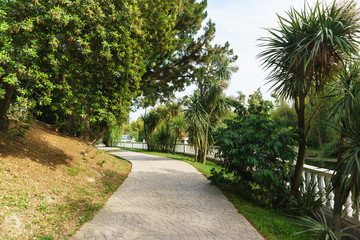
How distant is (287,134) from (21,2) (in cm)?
658

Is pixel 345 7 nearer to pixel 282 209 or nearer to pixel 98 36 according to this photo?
pixel 282 209

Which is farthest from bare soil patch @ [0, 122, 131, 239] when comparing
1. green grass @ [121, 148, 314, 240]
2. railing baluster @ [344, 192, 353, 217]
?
railing baluster @ [344, 192, 353, 217]

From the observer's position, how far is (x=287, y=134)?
5.07 m

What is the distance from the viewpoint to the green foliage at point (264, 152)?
4980mm

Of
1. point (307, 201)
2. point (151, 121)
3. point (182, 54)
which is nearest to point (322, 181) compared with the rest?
point (307, 201)

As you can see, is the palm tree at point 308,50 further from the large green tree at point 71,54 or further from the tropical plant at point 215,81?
the tropical plant at point 215,81

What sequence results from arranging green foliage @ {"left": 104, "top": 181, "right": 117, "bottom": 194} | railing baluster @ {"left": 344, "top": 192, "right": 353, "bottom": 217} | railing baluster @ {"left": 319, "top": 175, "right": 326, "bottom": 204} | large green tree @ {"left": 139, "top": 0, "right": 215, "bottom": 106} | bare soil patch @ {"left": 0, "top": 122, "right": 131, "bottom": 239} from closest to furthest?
1. bare soil patch @ {"left": 0, "top": 122, "right": 131, "bottom": 239}
2. railing baluster @ {"left": 344, "top": 192, "right": 353, "bottom": 217}
3. railing baluster @ {"left": 319, "top": 175, "right": 326, "bottom": 204}
4. green foliage @ {"left": 104, "top": 181, "right": 117, "bottom": 194}
5. large green tree @ {"left": 139, "top": 0, "right": 215, "bottom": 106}

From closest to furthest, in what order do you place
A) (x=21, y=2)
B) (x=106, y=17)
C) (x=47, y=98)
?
(x=21, y=2) < (x=47, y=98) < (x=106, y=17)

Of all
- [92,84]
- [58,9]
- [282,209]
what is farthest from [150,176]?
[58,9]

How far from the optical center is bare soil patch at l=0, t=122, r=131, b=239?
3.45m

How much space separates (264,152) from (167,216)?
113 inches

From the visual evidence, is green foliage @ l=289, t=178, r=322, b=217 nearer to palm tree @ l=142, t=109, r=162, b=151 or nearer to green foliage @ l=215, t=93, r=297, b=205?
green foliage @ l=215, t=93, r=297, b=205

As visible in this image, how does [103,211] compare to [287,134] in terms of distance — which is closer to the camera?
[103,211]

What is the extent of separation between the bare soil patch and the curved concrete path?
410mm
